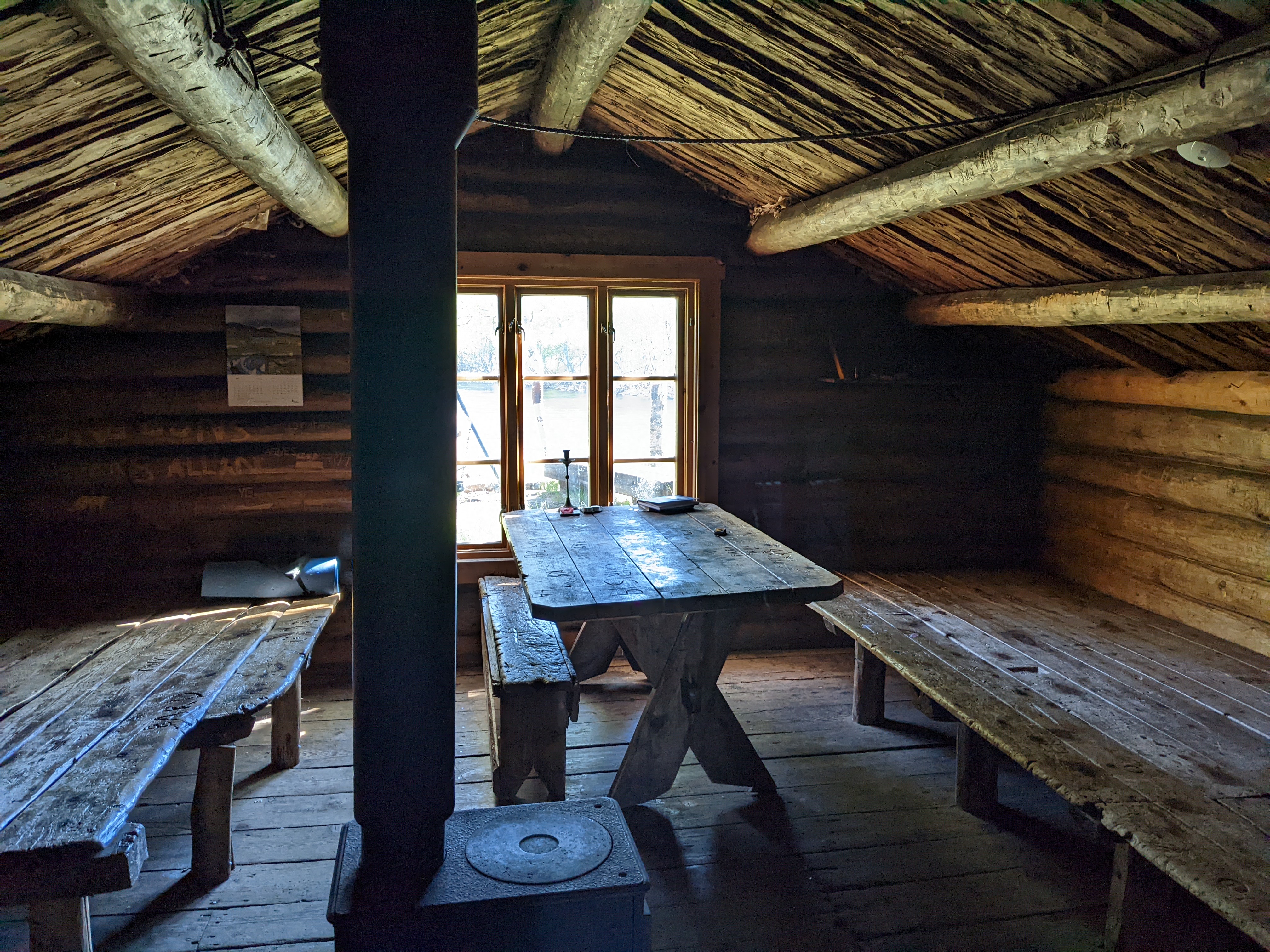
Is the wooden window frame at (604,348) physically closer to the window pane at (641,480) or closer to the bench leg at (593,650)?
the window pane at (641,480)

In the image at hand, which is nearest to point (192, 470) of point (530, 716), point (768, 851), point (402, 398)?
point (530, 716)

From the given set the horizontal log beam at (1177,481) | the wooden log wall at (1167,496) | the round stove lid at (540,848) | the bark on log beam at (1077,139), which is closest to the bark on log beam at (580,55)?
the bark on log beam at (1077,139)

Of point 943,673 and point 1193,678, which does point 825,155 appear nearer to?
point 943,673

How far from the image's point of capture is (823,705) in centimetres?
434

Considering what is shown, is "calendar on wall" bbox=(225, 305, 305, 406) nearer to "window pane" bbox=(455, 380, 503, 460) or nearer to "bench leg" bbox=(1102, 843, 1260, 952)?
"window pane" bbox=(455, 380, 503, 460)

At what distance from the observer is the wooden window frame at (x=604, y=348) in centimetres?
468

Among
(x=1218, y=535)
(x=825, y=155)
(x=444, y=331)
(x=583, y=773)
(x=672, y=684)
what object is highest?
(x=825, y=155)

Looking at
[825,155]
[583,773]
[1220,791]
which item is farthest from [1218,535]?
[583,773]

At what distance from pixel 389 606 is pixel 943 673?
7.13 ft

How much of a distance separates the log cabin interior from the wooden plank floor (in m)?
0.02

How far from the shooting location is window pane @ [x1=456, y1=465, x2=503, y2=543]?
4.81m

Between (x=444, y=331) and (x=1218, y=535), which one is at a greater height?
(x=444, y=331)

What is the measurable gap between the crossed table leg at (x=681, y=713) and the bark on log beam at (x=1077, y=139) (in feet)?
5.42

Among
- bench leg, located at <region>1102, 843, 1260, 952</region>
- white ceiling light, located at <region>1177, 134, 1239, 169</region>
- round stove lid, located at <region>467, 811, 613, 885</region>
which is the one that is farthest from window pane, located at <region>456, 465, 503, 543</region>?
white ceiling light, located at <region>1177, 134, 1239, 169</region>
